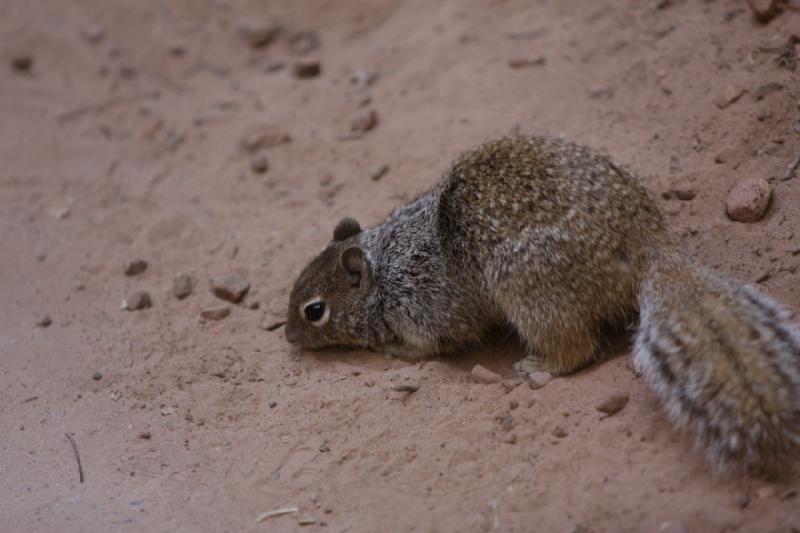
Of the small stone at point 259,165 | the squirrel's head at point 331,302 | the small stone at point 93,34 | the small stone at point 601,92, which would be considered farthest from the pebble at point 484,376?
the small stone at point 93,34

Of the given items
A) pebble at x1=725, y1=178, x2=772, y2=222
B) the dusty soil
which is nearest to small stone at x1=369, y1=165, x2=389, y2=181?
the dusty soil

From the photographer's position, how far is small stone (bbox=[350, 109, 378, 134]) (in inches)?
292

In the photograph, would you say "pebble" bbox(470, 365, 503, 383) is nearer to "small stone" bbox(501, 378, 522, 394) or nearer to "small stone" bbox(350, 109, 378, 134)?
"small stone" bbox(501, 378, 522, 394)

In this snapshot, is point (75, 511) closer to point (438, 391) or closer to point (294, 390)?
point (294, 390)

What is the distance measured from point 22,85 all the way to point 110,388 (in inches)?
198

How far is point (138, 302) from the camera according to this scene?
618 cm

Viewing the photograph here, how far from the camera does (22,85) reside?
29.5ft

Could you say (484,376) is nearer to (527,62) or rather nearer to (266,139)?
(527,62)

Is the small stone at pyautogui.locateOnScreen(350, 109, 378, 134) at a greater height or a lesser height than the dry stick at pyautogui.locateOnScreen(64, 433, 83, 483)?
greater

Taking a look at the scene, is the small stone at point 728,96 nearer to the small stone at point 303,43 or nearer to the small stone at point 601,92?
the small stone at point 601,92

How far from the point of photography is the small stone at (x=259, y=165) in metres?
7.43

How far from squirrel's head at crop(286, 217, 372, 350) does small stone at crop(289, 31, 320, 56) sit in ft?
12.8

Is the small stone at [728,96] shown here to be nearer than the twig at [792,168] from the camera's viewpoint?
No

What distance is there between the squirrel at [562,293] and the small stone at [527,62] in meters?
2.23
